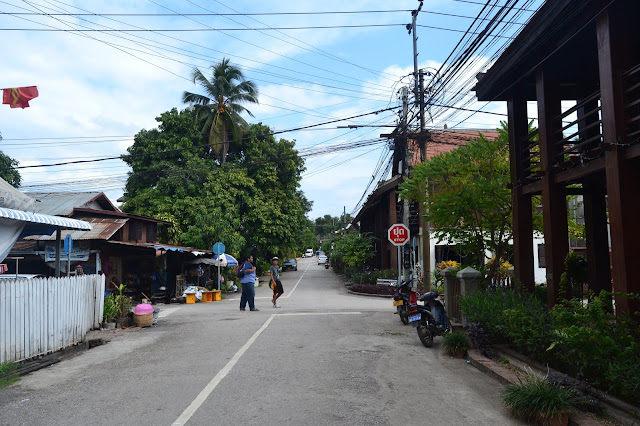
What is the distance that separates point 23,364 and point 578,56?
1106cm

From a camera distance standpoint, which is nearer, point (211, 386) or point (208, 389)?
point (208, 389)

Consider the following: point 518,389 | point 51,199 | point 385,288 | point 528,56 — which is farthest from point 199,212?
point 518,389

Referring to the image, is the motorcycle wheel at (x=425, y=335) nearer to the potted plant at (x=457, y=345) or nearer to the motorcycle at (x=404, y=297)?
the potted plant at (x=457, y=345)

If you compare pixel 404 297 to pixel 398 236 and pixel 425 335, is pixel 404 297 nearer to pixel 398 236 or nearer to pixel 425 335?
pixel 425 335

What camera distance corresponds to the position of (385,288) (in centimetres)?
2483

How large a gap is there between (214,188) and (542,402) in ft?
95.1

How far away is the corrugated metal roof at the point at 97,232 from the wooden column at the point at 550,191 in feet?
51.3

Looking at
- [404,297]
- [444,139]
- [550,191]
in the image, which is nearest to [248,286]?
[404,297]

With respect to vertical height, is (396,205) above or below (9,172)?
below

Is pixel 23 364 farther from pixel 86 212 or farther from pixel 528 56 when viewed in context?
pixel 86 212

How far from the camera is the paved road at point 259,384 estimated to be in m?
5.44

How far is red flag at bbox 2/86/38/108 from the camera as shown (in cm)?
1084

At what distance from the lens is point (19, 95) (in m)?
10.9

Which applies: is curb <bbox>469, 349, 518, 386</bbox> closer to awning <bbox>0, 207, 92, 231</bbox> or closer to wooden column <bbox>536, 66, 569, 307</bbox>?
wooden column <bbox>536, 66, 569, 307</bbox>
